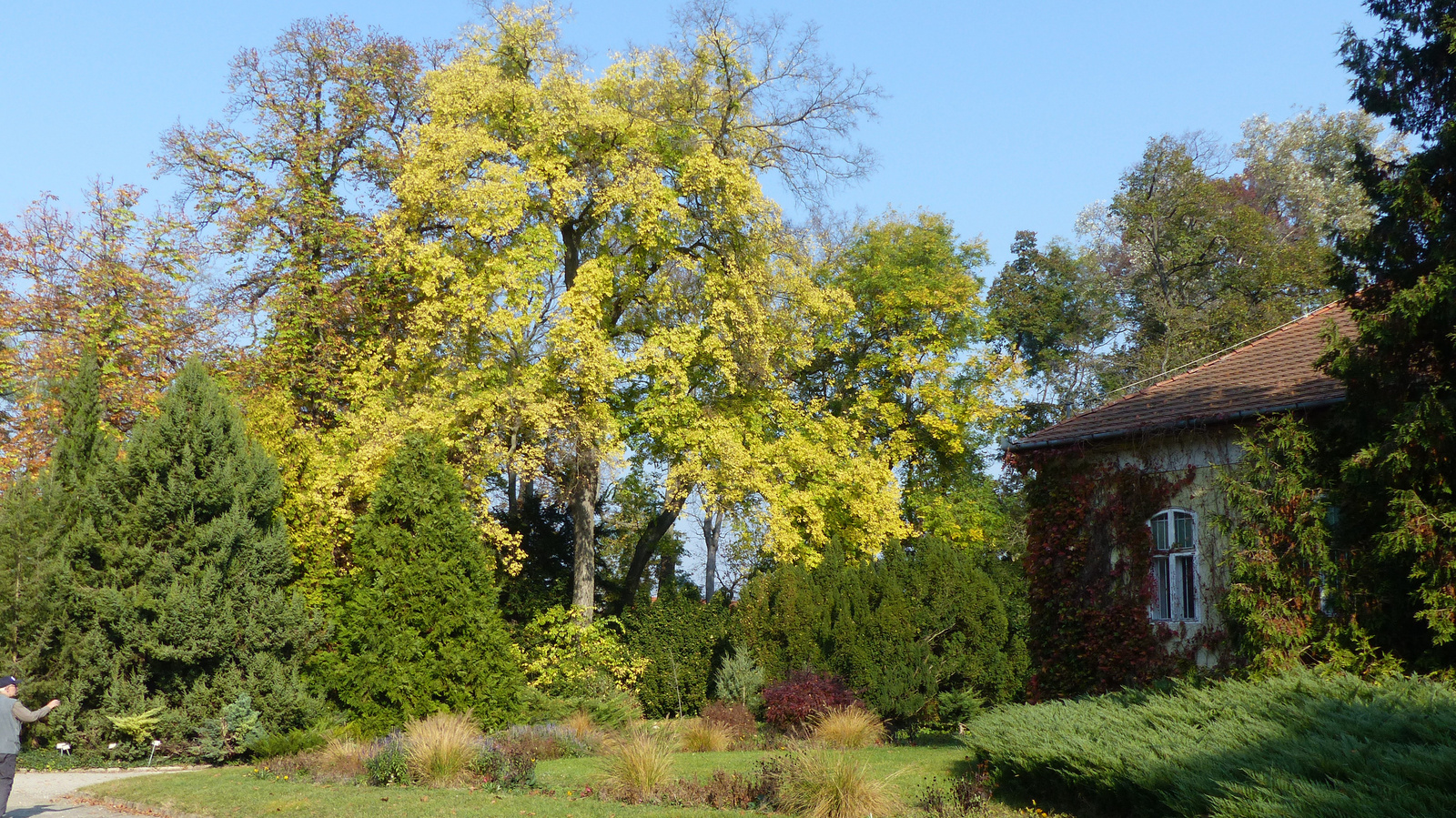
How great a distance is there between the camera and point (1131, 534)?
14.8 meters

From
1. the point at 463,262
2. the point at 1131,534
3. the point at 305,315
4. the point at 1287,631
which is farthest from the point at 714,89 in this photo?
the point at 1287,631

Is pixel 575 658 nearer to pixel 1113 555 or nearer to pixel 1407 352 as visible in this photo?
pixel 1113 555

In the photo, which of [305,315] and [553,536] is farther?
[553,536]

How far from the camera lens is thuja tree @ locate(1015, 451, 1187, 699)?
14.5m

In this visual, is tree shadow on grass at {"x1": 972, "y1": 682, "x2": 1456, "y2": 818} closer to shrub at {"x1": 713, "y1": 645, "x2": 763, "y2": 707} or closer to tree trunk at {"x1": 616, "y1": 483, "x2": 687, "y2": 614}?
shrub at {"x1": 713, "y1": 645, "x2": 763, "y2": 707}

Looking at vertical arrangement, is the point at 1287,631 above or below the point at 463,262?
below

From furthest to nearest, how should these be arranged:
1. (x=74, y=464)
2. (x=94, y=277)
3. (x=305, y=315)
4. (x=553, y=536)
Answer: (x=553, y=536) → (x=305, y=315) → (x=94, y=277) → (x=74, y=464)

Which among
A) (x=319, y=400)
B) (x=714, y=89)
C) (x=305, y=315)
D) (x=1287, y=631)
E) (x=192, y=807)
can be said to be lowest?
(x=192, y=807)

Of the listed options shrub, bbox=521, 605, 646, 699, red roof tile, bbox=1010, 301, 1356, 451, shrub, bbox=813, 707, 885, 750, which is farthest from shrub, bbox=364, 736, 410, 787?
red roof tile, bbox=1010, 301, 1356, 451

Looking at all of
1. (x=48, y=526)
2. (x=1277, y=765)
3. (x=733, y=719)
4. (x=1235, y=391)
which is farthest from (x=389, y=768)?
(x=1235, y=391)

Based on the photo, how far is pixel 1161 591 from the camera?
14.5 meters

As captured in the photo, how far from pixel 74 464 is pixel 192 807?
330 inches

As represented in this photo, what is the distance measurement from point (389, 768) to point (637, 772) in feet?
10.8

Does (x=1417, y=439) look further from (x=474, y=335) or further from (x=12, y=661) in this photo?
(x=12, y=661)
